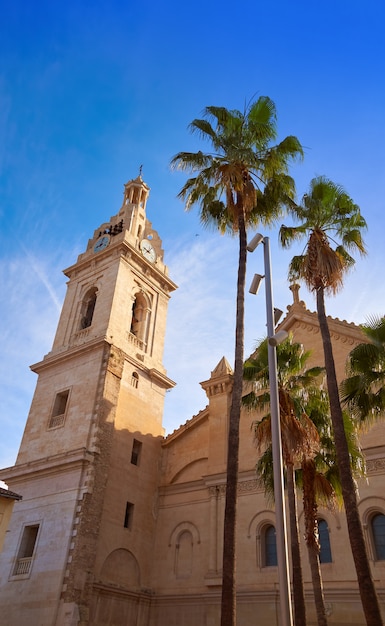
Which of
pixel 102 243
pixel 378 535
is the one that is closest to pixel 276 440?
pixel 378 535

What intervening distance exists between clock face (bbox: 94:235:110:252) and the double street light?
950 inches

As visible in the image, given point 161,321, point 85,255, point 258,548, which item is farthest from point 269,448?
point 85,255

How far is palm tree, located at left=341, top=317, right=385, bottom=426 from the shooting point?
16500 mm

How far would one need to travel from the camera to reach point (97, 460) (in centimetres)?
2623

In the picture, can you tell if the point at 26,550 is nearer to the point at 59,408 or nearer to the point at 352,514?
the point at 59,408

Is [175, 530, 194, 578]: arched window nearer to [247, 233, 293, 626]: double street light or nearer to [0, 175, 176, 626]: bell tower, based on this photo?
[0, 175, 176, 626]: bell tower

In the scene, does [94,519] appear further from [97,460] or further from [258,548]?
[258,548]

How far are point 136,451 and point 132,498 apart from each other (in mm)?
2680

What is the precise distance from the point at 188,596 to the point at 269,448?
10755mm

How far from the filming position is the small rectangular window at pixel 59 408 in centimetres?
2931

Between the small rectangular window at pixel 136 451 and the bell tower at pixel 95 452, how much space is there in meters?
0.10

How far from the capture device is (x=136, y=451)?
29.8 m

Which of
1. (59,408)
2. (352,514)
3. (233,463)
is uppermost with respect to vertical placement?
(59,408)

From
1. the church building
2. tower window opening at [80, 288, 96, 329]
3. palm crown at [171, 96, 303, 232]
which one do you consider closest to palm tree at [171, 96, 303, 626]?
palm crown at [171, 96, 303, 232]
